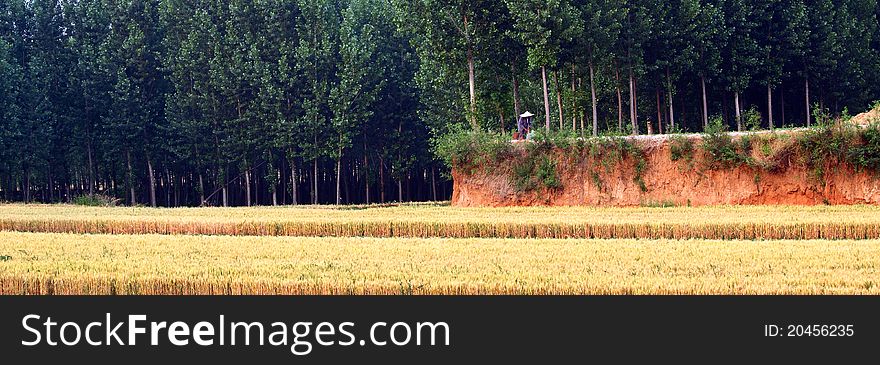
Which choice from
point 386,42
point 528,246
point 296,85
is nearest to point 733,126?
point 386,42

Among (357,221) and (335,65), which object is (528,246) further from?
(335,65)

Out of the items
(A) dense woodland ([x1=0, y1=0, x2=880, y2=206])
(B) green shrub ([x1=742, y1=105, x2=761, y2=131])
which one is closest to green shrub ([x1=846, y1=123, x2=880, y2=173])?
(B) green shrub ([x1=742, y1=105, x2=761, y2=131])

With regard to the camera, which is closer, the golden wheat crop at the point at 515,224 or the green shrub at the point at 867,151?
the golden wheat crop at the point at 515,224

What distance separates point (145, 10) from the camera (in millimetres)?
66688

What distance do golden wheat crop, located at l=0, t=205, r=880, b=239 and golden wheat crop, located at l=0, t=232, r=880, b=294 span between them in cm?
365

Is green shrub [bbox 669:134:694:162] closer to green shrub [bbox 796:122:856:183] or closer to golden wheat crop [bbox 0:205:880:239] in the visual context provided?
green shrub [bbox 796:122:856:183]

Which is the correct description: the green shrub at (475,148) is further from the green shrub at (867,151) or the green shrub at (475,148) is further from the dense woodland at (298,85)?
the green shrub at (867,151)

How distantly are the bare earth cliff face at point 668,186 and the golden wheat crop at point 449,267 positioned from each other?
626 inches

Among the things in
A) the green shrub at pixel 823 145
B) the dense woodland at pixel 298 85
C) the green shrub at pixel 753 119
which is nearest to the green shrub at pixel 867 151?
the green shrub at pixel 823 145

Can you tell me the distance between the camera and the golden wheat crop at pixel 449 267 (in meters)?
14.2

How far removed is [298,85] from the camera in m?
64.0

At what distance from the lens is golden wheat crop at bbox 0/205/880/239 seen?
2487cm

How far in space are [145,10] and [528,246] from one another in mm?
52817

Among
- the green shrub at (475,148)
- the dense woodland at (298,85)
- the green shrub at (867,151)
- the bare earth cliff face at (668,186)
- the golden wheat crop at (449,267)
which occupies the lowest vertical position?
the golden wheat crop at (449,267)
